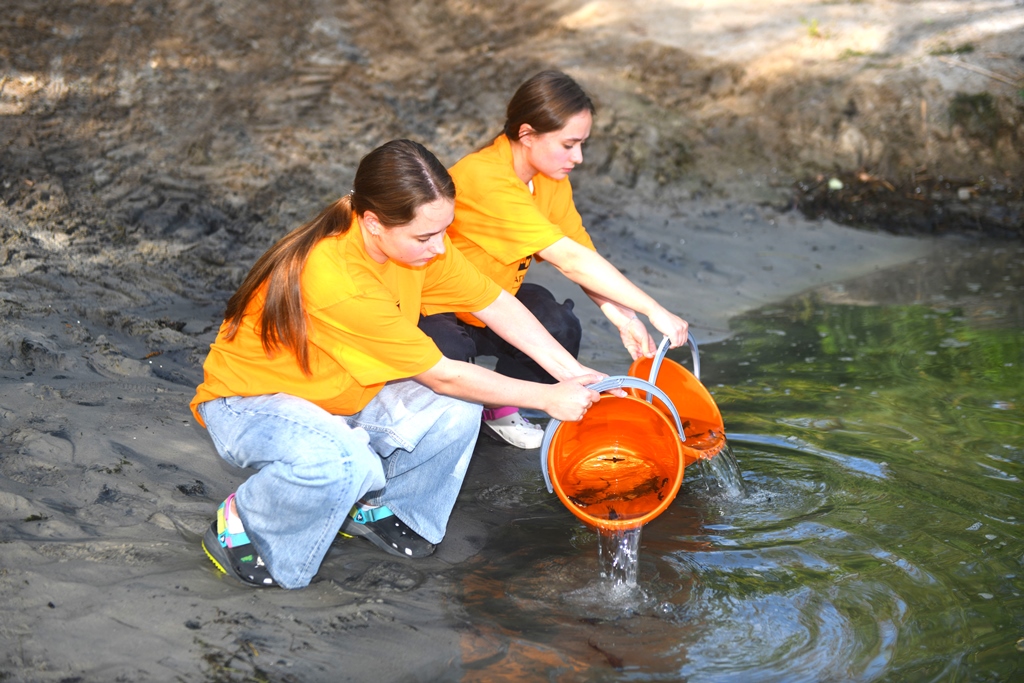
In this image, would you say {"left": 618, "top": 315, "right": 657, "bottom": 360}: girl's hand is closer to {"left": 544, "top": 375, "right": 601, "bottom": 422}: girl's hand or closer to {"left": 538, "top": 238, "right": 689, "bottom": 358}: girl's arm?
{"left": 538, "top": 238, "right": 689, "bottom": 358}: girl's arm

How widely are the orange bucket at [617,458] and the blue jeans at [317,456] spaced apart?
0.39 metres

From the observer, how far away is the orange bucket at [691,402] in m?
3.38

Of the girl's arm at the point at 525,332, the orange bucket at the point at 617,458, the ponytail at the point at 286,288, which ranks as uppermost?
the ponytail at the point at 286,288

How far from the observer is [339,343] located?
2.72 meters

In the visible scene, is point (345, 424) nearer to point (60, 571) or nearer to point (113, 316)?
point (60, 571)

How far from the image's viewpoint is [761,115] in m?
8.32

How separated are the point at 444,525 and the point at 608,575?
0.53m

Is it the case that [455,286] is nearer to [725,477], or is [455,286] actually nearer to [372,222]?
[372,222]

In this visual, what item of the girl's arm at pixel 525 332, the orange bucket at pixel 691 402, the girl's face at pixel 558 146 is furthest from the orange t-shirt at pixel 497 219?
the orange bucket at pixel 691 402

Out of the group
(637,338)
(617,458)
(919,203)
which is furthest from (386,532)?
(919,203)

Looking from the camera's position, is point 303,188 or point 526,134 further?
point 303,188

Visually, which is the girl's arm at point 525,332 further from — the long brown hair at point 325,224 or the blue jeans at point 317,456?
the long brown hair at point 325,224

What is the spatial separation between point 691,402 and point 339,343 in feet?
5.28

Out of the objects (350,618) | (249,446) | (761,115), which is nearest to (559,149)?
(249,446)
